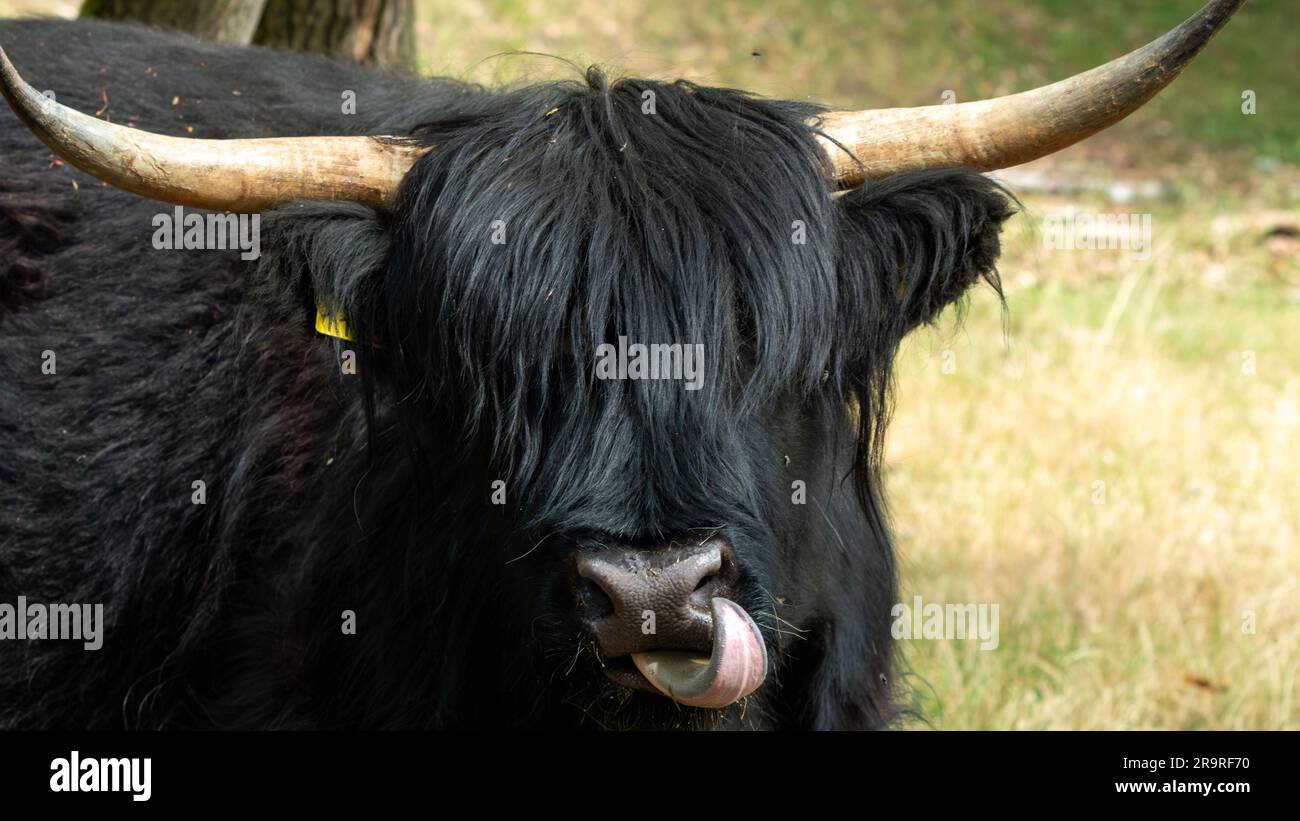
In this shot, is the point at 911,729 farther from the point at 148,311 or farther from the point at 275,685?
the point at 148,311

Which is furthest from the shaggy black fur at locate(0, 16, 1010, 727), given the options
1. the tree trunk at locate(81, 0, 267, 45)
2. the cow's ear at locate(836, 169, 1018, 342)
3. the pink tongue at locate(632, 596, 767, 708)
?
the tree trunk at locate(81, 0, 267, 45)

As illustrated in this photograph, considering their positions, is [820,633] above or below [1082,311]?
below

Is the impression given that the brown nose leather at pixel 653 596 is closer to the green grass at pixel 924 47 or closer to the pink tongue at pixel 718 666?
the pink tongue at pixel 718 666

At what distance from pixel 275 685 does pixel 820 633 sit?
56.9 inches

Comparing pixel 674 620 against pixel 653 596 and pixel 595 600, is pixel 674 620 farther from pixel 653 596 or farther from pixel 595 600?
pixel 595 600

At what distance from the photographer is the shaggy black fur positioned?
9.96ft

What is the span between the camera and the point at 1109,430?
23.6 feet

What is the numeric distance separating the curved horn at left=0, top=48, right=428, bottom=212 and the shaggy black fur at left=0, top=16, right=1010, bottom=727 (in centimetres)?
9

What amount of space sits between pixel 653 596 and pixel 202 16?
4028 mm

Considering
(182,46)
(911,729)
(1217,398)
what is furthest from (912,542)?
(182,46)

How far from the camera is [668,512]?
113 inches

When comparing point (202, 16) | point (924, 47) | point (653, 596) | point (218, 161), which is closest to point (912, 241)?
point (653, 596)

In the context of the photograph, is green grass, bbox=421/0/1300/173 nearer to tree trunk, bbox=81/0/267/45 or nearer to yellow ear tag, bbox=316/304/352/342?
tree trunk, bbox=81/0/267/45

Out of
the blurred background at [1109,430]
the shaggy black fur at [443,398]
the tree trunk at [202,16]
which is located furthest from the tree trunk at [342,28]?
the shaggy black fur at [443,398]
